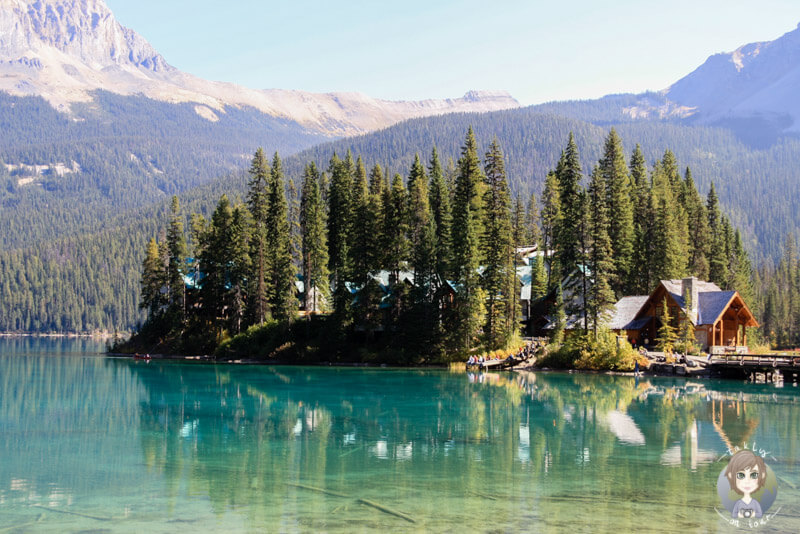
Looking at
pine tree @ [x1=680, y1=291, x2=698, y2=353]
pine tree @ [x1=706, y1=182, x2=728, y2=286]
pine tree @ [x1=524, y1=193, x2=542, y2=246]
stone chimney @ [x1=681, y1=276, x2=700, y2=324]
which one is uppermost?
pine tree @ [x1=524, y1=193, x2=542, y2=246]

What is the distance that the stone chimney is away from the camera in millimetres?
70731

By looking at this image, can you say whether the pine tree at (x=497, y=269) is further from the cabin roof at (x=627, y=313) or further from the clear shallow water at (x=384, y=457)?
the clear shallow water at (x=384, y=457)

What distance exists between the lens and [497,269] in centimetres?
7469

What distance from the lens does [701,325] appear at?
70.9m

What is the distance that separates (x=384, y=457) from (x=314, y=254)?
56894 millimetres

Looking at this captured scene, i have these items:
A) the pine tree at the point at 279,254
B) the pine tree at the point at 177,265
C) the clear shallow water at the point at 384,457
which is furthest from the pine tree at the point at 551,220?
the pine tree at the point at 177,265

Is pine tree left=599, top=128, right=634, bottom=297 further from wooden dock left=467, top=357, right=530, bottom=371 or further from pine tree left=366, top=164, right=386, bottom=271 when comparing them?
pine tree left=366, top=164, right=386, bottom=271

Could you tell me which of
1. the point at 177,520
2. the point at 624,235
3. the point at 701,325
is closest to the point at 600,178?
the point at 624,235

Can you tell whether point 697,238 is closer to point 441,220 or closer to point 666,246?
point 666,246

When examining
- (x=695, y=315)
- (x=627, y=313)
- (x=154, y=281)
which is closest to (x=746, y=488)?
(x=695, y=315)

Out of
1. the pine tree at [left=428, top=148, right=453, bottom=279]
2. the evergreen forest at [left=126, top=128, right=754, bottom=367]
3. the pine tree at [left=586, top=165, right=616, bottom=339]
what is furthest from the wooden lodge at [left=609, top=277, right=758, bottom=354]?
the pine tree at [left=428, top=148, right=453, bottom=279]

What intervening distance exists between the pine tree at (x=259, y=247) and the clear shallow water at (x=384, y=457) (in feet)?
103

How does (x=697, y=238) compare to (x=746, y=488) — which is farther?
(x=697, y=238)

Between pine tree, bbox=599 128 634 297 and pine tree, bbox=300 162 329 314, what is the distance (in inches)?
1130
